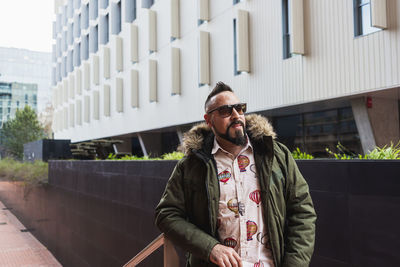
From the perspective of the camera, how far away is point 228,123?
233 centimetres

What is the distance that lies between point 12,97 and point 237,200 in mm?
108424

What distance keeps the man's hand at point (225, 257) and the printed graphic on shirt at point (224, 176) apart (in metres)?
0.37

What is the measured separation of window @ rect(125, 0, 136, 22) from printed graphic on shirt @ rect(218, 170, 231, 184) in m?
23.5

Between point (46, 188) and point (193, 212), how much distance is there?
13.9 metres

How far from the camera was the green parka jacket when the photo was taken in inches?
88.5

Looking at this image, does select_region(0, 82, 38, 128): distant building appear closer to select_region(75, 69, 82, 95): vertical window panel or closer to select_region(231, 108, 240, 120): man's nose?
select_region(75, 69, 82, 95): vertical window panel

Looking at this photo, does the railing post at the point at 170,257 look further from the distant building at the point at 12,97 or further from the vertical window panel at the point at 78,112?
the distant building at the point at 12,97

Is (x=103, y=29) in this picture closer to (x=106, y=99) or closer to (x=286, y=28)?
(x=106, y=99)

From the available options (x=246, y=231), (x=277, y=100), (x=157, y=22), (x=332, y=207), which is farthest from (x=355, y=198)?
(x=157, y=22)

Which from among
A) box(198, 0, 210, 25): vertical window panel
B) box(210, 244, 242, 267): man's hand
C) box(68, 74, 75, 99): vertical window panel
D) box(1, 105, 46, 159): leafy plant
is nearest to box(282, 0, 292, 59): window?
box(198, 0, 210, 25): vertical window panel

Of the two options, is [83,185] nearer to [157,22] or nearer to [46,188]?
[46,188]

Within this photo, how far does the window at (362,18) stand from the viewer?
426 inches

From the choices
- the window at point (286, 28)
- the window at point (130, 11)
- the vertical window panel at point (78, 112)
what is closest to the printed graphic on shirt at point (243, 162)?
the window at point (286, 28)

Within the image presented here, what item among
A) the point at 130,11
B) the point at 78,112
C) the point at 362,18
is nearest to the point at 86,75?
the point at 78,112
